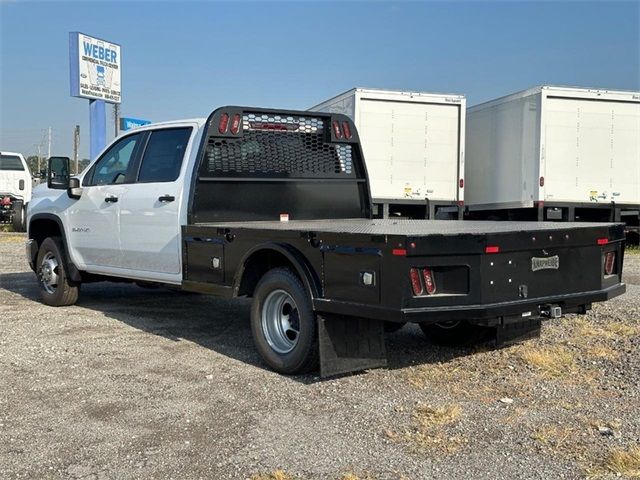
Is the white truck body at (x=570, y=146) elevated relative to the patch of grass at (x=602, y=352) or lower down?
elevated

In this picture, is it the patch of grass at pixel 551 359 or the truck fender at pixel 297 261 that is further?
the patch of grass at pixel 551 359

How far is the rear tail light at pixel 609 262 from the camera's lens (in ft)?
18.4

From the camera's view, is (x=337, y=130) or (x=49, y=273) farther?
(x=49, y=273)

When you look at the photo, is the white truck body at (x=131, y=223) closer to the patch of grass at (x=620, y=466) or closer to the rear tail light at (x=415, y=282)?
the rear tail light at (x=415, y=282)

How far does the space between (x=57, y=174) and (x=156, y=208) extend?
1873 millimetres

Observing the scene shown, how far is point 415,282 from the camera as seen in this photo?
450 cm

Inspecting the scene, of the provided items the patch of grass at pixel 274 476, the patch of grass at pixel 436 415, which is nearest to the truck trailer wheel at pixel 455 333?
the patch of grass at pixel 436 415

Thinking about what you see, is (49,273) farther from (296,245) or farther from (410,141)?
(410,141)

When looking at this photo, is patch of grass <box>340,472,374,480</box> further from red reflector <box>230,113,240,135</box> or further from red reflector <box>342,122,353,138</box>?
red reflector <box>342,122,353,138</box>

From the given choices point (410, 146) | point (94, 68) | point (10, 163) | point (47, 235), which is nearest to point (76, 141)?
point (10, 163)

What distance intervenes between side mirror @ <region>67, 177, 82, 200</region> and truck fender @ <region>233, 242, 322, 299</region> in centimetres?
311

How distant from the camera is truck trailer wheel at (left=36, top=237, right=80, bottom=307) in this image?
828 cm

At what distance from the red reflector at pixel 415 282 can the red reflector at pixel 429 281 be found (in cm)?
5

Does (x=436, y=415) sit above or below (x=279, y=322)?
below
